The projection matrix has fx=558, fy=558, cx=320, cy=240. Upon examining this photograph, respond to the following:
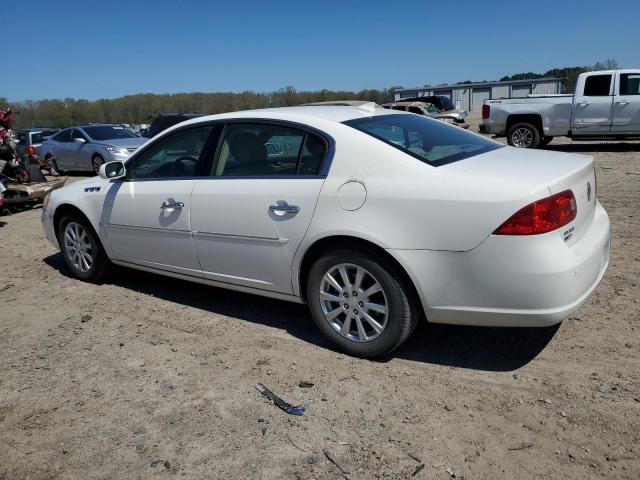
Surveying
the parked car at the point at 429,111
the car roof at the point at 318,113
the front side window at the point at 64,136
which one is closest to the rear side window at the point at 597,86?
the parked car at the point at 429,111

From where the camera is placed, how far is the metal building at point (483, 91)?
6016 centimetres

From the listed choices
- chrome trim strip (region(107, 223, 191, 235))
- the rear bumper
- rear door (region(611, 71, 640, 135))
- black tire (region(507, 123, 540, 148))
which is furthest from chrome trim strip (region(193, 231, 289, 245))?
rear door (region(611, 71, 640, 135))

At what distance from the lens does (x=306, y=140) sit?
3.76 meters

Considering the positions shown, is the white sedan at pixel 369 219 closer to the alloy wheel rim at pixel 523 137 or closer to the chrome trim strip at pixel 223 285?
the chrome trim strip at pixel 223 285

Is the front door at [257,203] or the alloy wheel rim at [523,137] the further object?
the alloy wheel rim at [523,137]

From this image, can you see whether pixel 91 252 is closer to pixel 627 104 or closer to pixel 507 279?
pixel 507 279

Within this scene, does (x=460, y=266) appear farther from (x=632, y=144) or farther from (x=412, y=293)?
(x=632, y=144)

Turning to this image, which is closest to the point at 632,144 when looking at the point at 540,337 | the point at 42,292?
the point at 540,337

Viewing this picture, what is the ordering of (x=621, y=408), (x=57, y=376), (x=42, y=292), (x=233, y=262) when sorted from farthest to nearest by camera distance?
(x=42, y=292) → (x=233, y=262) → (x=57, y=376) → (x=621, y=408)

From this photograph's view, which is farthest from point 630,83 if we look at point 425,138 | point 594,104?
point 425,138

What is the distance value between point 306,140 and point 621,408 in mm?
2423

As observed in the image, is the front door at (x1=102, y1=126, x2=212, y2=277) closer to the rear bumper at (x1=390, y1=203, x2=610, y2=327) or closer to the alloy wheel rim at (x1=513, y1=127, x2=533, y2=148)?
the rear bumper at (x1=390, y1=203, x2=610, y2=327)

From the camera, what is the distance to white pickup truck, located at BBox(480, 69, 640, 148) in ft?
44.1

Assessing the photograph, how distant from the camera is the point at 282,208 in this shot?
366cm
